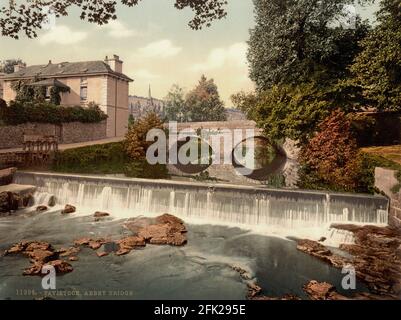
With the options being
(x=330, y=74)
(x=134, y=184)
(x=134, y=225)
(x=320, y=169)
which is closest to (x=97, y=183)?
(x=134, y=184)

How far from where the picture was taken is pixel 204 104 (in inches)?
2475

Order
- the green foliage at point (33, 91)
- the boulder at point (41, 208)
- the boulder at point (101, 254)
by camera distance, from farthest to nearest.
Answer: the green foliage at point (33, 91), the boulder at point (41, 208), the boulder at point (101, 254)

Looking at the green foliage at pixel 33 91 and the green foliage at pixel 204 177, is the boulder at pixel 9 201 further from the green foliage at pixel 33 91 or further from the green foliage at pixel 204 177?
the green foliage at pixel 33 91

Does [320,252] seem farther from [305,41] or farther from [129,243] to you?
[305,41]

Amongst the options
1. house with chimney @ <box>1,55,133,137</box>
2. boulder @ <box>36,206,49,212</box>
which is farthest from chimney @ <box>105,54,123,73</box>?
boulder @ <box>36,206,49,212</box>

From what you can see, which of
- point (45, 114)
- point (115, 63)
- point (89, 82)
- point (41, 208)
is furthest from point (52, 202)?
point (115, 63)

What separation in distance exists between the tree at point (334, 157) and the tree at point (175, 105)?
47169 millimetres

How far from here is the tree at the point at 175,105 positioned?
6750 cm

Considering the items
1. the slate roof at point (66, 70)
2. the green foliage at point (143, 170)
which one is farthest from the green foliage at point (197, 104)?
the green foliage at point (143, 170)

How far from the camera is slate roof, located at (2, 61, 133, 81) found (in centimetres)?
4284

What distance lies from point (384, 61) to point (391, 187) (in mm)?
8043

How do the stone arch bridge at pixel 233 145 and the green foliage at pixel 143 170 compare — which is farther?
the green foliage at pixel 143 170

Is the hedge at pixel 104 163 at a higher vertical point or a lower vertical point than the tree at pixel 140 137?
lower

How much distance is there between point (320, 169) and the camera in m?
21.0
